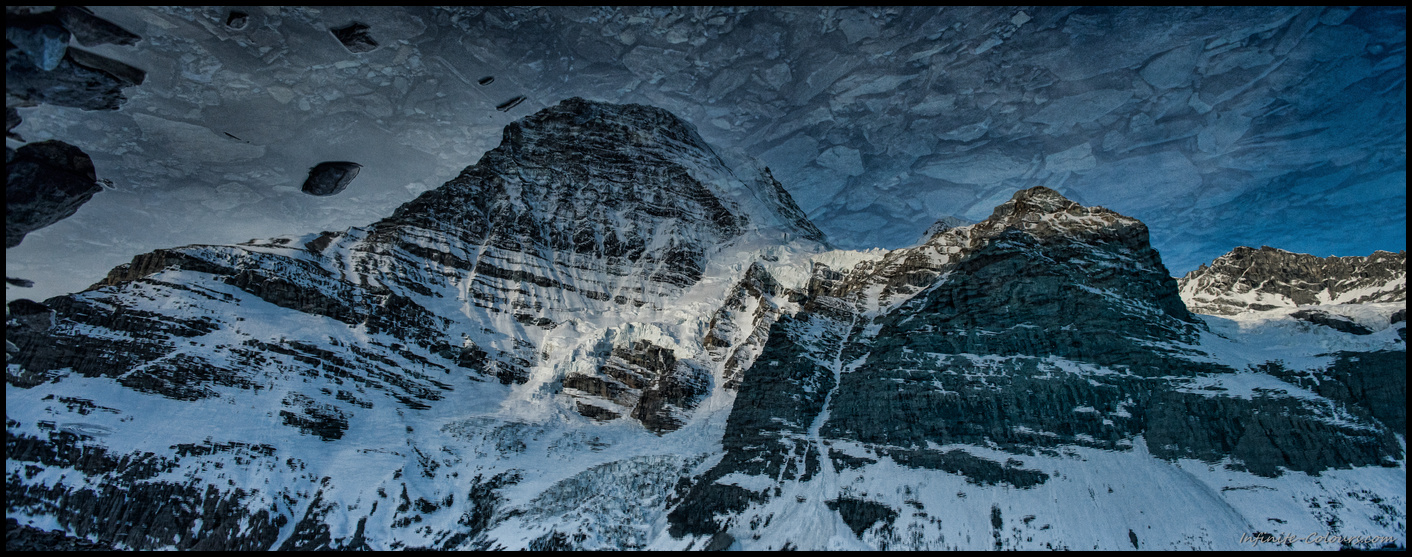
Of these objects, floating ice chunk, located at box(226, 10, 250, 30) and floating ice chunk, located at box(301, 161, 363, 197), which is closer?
floating ice chunk, located at box(226, 10, 250, 30)

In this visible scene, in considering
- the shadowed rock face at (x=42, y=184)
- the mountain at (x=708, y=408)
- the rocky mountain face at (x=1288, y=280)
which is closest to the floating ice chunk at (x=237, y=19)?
the shadowed rock face at (x=42, y=184)

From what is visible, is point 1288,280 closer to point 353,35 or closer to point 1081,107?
point 1081,107

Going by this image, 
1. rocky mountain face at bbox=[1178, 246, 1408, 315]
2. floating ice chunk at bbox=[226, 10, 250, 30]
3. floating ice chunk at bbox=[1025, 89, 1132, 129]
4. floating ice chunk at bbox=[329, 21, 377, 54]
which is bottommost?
floating ice chunk at bbox=[226, 10, 250, 30]

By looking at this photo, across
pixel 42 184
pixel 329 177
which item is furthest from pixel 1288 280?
pixel 42 184

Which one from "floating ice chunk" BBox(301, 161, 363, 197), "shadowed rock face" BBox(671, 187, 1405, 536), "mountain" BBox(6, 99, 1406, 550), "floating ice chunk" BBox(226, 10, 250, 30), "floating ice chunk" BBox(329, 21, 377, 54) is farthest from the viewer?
"shadowed rock face" BBox(671, 187, 1405, 536)

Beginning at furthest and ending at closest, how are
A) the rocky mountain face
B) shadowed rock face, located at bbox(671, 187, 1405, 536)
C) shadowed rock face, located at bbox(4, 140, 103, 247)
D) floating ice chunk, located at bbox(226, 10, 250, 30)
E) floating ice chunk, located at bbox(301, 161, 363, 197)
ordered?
1. the rocky mountain face
2. shadowed rock face, located at bbox(671, 187, 1405, 536)
3. floating ice chunk, located at bbox(301, 161, 363, 197)
4. floating ice chunk, located at bbox(226, 10, 250, 30)
5. shadowed rock face, located at bbox(4, 140, 103, 247)

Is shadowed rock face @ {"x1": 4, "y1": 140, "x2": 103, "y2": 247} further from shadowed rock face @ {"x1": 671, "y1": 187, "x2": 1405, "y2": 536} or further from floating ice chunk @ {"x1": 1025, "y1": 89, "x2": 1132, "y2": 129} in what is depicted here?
floating ice chunk @ {"x1": 1025, "y1": 89, "x2": 1132, "y2": 129}

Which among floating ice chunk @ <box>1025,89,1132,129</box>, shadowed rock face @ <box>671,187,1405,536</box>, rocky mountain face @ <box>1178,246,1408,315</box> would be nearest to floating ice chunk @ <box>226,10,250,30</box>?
shadowed rock face @ <box>671,187,1405,536</box>

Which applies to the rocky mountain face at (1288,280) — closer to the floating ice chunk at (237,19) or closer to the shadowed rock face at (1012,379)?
the shadowed rock face at (1012,379)

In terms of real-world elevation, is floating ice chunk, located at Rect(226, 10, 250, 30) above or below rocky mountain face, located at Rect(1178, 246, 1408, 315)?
below
